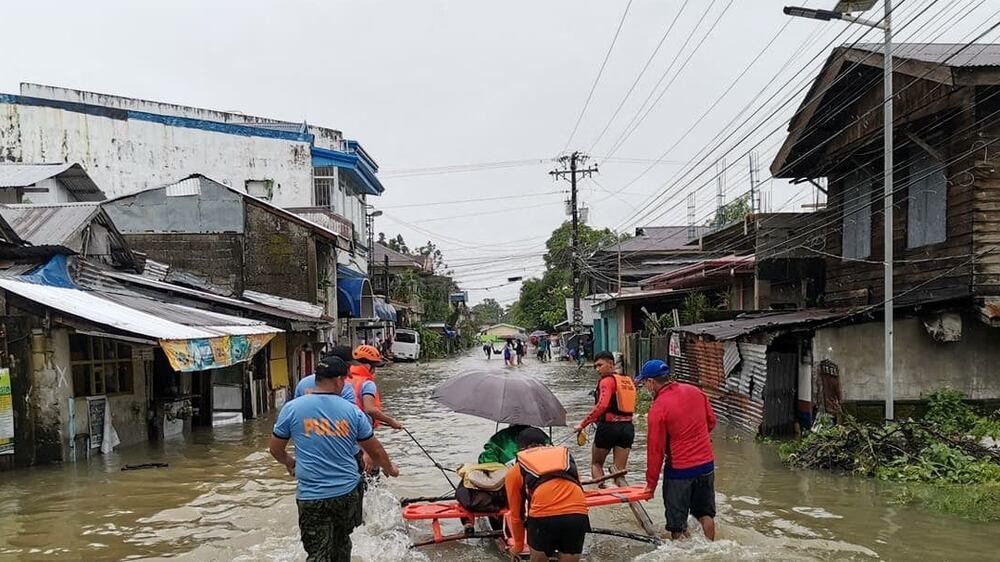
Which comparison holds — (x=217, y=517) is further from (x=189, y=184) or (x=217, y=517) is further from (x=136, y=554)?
(x=189, y=184)

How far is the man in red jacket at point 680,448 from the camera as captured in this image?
255 inches

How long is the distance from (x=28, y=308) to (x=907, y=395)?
13.4 meters

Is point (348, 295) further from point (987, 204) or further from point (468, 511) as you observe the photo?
point (468, 511)

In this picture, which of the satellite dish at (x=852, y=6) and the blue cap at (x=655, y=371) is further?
the satellite dish at (x=852, y=6)

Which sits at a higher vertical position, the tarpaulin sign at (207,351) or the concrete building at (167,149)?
the concrete building at (167,149)

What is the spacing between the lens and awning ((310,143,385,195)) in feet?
94.4

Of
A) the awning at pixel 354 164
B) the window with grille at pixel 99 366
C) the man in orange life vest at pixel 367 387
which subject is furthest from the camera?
the awning at pixel 354 164

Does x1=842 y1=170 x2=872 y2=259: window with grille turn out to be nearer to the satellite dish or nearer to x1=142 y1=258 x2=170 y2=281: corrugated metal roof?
the satellite dish

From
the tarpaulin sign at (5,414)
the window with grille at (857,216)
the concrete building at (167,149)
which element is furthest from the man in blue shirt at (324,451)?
the concrete building at (167,149)

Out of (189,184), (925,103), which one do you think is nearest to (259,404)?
(189,184)

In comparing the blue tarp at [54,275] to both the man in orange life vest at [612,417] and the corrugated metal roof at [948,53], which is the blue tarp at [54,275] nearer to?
the man in orange life vest at [612,417]

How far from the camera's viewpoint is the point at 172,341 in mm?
10320

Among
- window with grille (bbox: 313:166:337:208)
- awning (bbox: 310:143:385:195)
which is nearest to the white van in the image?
awning (bbox: 310:143:385:195)

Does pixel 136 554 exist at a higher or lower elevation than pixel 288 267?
lower
